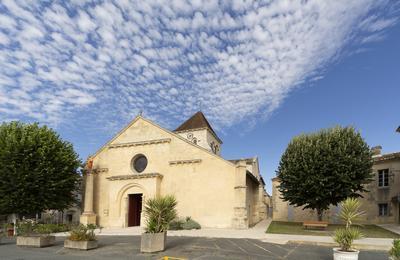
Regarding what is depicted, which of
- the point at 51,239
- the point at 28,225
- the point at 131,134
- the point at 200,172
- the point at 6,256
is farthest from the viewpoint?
the point at 131,134

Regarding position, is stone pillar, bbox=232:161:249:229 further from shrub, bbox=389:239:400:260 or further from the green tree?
shrub, bbox=389:239:400:260

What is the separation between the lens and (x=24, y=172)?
22469mm

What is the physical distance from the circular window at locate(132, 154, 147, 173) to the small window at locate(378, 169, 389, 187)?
2224 centimetres

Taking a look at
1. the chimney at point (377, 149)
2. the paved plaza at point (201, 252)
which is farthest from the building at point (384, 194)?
the paved plaza at point (201, 252)

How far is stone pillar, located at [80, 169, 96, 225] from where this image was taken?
26.1 meters

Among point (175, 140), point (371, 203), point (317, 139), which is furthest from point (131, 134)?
point (371, 203)

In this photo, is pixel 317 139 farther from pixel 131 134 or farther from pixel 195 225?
pixel 131 134

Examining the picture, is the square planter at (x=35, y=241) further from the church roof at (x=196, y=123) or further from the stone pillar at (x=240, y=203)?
the church roof at (x=196, y=123)

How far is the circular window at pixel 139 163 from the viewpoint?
88.9 ft

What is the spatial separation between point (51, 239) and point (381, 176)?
28.9m

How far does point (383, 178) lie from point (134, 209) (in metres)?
23.3

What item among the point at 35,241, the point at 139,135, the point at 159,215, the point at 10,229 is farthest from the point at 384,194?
the point at 10,229

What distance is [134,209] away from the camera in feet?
89.5

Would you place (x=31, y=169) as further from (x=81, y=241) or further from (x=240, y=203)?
(x=240, y=203)
